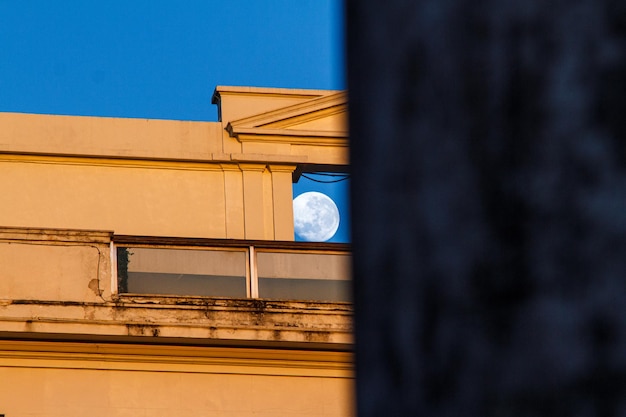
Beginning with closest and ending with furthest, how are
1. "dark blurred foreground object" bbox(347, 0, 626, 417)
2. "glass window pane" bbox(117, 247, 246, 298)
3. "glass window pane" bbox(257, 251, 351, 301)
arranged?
1. "dark blurred foreground object" bbox(347, 0, 626, 417)
2. "glass window pane" bbox(117, 247, 246, 298)
3. "glass window pane" bbox(257, 251, 351, 301)

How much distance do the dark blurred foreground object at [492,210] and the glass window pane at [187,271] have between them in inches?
532

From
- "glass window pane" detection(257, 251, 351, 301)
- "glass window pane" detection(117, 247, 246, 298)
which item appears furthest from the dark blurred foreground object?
"glass window pane" detection(257, 251, 351, 301)

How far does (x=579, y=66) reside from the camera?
28.3 inches

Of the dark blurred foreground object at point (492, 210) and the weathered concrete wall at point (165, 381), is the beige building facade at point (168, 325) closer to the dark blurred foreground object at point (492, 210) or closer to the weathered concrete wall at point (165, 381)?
the weathered concrete wall at point (165, 381)

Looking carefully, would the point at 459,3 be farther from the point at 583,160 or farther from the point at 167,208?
the point at 167,208

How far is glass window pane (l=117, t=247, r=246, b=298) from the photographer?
47.0 ft

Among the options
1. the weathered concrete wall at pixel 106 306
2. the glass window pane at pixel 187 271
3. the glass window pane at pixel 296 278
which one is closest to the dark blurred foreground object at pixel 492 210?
the weathered concrete wall at pixel 106 306

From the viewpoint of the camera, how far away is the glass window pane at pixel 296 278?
1456 centimetres

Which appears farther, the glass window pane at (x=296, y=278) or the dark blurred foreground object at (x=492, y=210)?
the glass window pane at (x=296, y=278)

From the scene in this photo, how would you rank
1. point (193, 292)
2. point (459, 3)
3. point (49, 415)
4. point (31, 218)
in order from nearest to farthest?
point (459, 3) < point (49, 415) < point (193, 292) < point (31, 218)

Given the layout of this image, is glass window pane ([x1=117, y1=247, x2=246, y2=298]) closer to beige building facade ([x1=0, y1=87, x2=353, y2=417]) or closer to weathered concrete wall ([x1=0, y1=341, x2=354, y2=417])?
beige building facade ([x1=0, y1=87, x2=353, y2=417])

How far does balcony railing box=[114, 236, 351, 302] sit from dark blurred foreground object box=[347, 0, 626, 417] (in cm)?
1355

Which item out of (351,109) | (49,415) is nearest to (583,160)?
(351,109)

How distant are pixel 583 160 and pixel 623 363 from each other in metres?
0.11
